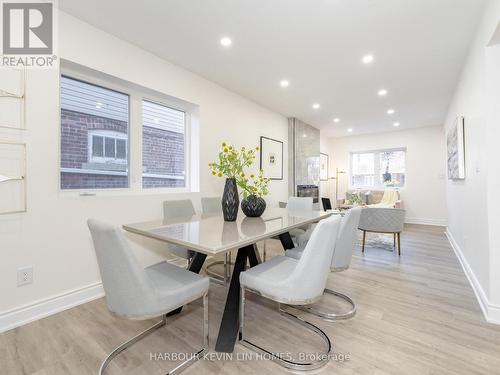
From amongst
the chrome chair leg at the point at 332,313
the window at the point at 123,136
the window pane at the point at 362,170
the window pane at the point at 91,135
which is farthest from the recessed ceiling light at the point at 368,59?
the window pane at the point at 362,170

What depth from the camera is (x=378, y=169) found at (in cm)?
733

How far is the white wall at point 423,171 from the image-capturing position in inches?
247

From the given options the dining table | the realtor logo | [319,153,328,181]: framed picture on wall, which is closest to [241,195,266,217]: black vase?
the dining table

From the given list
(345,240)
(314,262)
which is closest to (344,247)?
(345,240)

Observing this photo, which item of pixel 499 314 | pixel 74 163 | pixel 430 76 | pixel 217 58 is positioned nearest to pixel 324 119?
pixel 430 76

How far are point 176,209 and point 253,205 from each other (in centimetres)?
88

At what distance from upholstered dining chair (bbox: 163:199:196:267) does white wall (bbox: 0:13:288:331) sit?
1.25ft

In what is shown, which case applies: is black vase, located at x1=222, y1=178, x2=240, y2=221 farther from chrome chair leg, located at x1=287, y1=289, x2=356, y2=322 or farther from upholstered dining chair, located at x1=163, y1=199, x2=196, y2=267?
chrome chair leg, located at x1=287, y1=289, x2=356, y2=322

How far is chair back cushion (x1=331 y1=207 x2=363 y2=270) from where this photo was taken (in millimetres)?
1879

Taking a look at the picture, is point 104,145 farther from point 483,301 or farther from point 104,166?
point 483,301

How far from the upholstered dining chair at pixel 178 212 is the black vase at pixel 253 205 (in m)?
0.58

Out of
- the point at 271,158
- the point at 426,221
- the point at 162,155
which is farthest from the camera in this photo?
the point at 426,221

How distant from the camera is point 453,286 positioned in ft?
8.34

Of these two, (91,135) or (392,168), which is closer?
(91,135)
